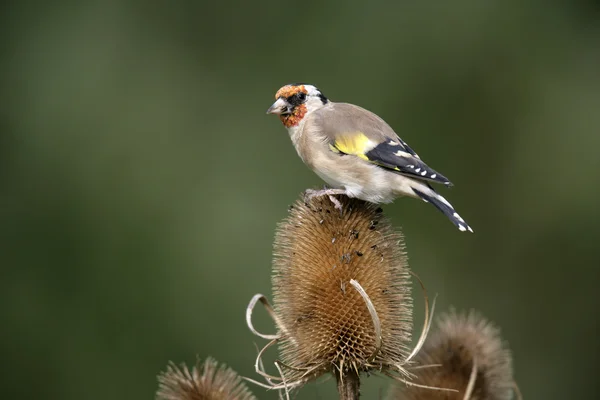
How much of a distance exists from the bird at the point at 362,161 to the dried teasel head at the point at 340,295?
0.16m

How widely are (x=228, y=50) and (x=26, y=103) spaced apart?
7.74 feet

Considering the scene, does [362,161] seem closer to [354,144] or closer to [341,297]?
[354,144]

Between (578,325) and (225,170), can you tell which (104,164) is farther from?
(578,325)

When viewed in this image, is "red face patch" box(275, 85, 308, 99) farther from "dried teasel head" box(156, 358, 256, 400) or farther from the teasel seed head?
"dried teasel head" box(156, 358, 256, 400)

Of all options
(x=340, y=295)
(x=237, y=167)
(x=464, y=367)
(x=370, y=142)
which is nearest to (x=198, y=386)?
(x=340, y=295)

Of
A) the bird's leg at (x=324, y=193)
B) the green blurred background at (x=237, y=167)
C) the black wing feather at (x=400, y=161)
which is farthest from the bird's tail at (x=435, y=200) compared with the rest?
the green blurred background at (x=237, y=167)

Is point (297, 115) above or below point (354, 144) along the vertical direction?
above

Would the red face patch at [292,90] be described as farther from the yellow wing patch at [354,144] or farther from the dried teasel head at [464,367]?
the dried teasel head at [464,367]

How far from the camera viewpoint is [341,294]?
3.78 m

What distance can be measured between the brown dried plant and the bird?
7.3 inches

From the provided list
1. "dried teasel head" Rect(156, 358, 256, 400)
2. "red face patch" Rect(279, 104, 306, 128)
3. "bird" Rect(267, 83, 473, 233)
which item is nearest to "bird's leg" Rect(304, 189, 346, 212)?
"bird" Rect(267, 83, 473, 233)

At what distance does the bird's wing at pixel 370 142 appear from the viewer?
4.07m

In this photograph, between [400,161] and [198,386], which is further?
[400,161]

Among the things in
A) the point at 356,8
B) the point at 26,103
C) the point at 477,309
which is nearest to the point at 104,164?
the point at 26,103
